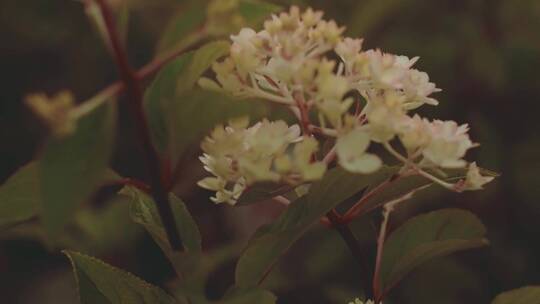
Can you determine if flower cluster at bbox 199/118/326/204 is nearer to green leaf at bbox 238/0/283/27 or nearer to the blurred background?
green leaf at bbox 238/0/283/27

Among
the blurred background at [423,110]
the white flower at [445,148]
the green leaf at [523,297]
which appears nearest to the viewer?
the white flower at [445,148]

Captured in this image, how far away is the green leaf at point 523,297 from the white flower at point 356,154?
0.80 ft

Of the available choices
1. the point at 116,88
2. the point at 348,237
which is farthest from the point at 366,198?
the point at 116,88

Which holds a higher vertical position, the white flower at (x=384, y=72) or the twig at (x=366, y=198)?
the white flower at (x=384, y=72)

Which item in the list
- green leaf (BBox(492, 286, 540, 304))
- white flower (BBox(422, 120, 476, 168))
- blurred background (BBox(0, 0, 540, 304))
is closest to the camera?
white flower (BBox(422, 120, 476, 168))

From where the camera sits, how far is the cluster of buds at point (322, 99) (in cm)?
58

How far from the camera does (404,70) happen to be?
675mm

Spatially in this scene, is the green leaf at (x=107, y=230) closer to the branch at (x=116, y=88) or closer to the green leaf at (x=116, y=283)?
the green leaf at (x=116, y=283)

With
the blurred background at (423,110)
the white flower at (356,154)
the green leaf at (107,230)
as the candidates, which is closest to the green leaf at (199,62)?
the white flower at (356,154)

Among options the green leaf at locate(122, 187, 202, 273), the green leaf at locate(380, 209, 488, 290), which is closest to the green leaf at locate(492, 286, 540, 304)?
the green leaf at locate(380, 209, 488, 290)

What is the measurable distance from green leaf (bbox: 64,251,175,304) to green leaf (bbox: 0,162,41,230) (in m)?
0.08

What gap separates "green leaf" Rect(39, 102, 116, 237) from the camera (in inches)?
20.4

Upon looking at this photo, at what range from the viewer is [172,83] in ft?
2.01

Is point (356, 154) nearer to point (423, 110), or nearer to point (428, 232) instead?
point (428, 232)
